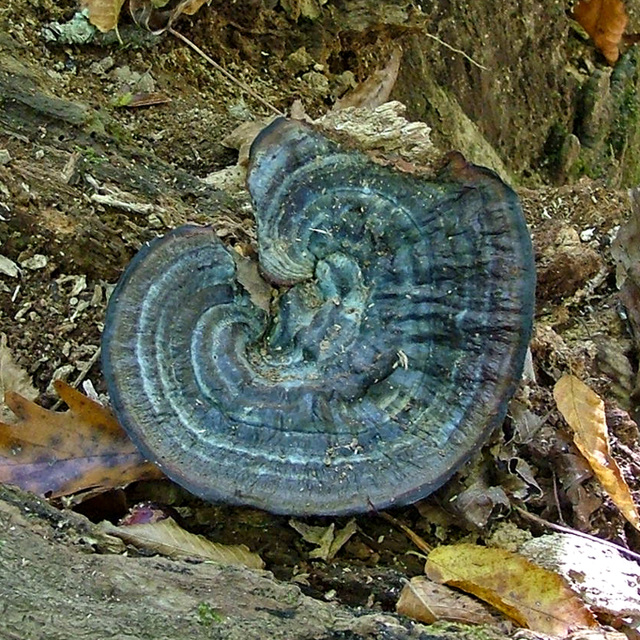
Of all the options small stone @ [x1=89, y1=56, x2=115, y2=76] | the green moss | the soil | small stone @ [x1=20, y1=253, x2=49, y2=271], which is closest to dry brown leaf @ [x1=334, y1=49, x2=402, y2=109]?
→ the soil

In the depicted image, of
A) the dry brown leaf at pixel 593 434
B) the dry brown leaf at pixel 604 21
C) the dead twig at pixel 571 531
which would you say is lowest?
the dead twig at pixel 571 531

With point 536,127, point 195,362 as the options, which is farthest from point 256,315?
point 536,127

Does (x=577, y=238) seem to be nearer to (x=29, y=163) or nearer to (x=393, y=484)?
(x=393, y=484)

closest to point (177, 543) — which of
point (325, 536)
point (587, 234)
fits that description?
point (325, 536)

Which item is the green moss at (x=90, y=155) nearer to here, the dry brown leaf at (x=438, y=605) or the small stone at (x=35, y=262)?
the small stone at (x=35, y=262)

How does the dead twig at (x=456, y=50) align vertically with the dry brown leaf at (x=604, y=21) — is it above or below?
below

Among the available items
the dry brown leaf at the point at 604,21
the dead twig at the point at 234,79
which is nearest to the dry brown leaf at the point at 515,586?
the dead twig at the point at 234,79
